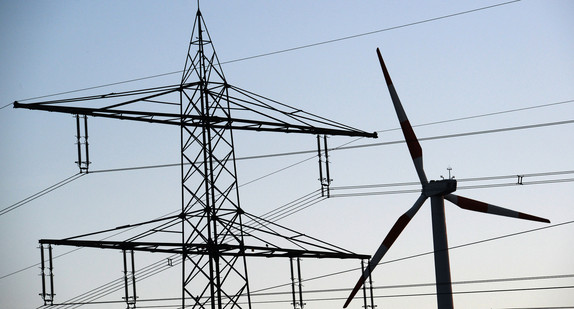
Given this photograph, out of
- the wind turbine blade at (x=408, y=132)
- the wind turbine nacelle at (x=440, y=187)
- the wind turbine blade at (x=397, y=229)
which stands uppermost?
the wind turbine blade at (x=408, y=132)

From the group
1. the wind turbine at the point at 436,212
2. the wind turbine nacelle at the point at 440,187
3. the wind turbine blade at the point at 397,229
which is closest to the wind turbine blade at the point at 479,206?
the wind turbine at the point at 436,212

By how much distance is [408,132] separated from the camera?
7300 cm

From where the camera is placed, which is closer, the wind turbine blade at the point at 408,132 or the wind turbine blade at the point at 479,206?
the wind turbine blade at the point at 479,206

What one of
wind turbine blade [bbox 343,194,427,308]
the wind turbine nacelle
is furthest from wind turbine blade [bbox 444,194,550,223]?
wind turbine blade [bbox 343,194,427,308]

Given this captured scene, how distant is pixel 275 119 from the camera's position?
64.4 metres

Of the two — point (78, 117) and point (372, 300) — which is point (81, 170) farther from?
point (372, 300)

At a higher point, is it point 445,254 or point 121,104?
point 121,104

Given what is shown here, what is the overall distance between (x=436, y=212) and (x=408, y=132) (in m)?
5.16

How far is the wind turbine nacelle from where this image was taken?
232 ft

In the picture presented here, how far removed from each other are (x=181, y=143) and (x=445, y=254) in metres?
15.1

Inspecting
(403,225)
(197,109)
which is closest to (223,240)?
(197,109)

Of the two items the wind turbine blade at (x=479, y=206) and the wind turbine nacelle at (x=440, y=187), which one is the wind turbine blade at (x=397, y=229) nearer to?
the wind turbine nacelle at (x=440, y=187)

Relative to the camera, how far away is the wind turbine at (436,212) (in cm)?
6819

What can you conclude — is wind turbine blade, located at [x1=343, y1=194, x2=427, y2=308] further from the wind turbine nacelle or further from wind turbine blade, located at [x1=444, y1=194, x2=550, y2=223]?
wind turbine blade, located at [x1=444, y1=194, x2=550, y2=223]
